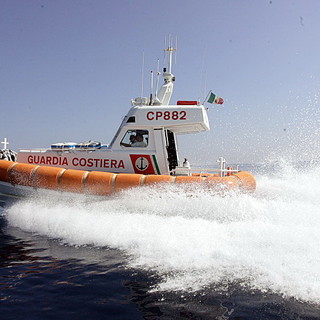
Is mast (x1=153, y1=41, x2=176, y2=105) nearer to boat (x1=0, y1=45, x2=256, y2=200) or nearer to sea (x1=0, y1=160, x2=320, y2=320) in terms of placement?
boat (x1=0, y1=45, x2=256, y2=200)

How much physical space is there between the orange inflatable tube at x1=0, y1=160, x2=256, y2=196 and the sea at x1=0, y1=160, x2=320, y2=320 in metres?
0.18

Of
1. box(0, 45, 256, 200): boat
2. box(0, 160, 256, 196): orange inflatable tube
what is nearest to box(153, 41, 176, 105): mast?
box(0, 45, 256, 200): boat

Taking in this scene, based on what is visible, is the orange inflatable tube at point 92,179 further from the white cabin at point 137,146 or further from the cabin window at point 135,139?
the cabin window at point 135,139

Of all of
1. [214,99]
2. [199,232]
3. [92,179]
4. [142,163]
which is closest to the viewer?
[199,232]

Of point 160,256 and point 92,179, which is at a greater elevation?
point 92,179

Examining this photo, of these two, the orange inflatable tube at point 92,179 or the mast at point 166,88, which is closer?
the orange inflatable tube at point 92,179

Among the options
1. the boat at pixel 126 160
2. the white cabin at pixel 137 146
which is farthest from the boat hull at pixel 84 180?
the white cabin at pixel 137 146

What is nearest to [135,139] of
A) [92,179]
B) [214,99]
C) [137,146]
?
Answer: [137,146]

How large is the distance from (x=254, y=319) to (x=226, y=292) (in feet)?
1.57

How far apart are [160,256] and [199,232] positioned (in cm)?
98

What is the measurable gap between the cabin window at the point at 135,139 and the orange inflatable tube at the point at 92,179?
3.46 ft

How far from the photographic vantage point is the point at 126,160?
7.09 meters

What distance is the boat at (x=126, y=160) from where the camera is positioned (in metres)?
6.36

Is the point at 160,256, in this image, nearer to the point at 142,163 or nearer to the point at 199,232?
the point at 199,232
